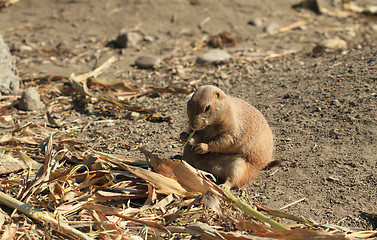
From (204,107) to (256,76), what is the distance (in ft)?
12.0

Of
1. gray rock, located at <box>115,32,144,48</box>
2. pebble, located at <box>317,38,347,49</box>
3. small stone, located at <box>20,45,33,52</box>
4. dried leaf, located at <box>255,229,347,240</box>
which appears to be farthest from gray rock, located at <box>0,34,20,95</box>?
pebble, located at <box>317,38,347,49</box>

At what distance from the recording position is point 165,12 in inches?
440

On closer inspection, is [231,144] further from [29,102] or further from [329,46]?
[329,46]

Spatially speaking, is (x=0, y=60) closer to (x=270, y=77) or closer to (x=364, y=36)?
(x=270, y=77)

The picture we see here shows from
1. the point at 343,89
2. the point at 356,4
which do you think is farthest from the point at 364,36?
the point at 343,89

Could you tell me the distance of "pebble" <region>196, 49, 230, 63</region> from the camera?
28.0 feet

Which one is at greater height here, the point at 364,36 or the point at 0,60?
the point at 0,60

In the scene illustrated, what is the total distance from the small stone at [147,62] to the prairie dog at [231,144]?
4.14m

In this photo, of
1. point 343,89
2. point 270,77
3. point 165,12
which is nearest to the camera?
point 343,89

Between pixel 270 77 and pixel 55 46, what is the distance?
16.7 feet

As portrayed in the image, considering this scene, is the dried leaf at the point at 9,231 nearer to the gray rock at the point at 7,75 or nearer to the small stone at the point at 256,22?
the gray rock at the point at 7,75

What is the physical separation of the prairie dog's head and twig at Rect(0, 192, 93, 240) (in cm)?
138

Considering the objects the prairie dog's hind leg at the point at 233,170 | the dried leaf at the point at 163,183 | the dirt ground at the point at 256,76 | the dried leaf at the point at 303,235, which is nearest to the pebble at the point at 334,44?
the dirt ground at the point at 256,76

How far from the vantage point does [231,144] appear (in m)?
Result: 4.44
